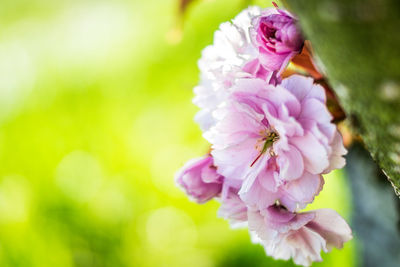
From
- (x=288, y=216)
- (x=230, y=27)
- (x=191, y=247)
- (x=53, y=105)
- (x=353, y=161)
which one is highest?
(x=230, y=27)

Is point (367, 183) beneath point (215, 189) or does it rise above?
beneath

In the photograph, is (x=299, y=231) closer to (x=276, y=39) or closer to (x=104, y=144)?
(x=276, y=39)

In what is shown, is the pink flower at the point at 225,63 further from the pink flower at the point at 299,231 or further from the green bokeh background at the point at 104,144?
the green bokeh background at the point at 104,144

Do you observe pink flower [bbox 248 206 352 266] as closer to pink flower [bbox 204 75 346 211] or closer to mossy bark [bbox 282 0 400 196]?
pink flower [bbox 204 75 346 211]

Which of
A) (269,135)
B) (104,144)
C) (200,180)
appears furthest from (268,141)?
(104,144)

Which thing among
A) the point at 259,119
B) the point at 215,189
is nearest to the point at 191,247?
the point at 215,189

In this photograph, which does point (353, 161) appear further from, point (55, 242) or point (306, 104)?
point (55, 242)
